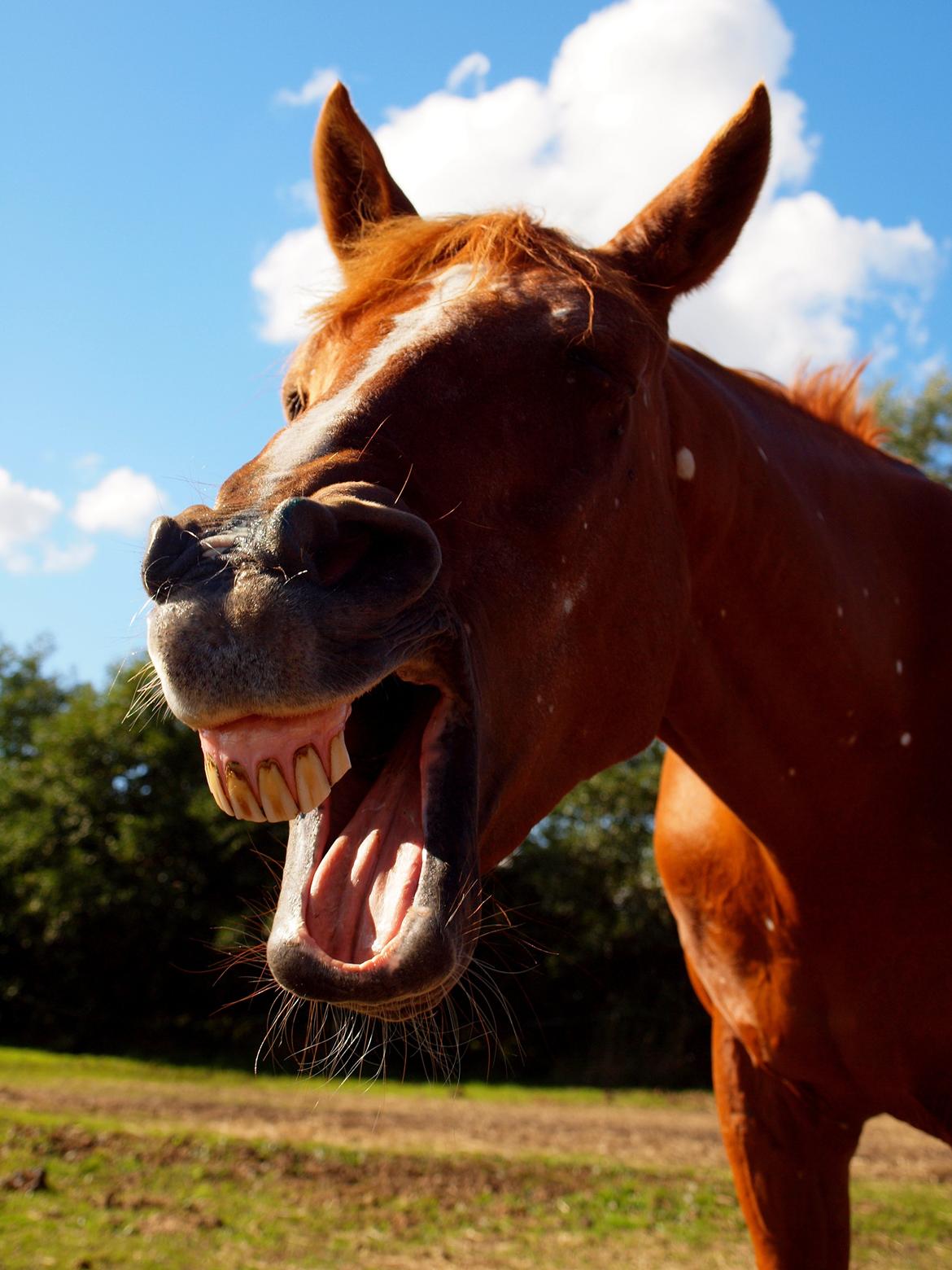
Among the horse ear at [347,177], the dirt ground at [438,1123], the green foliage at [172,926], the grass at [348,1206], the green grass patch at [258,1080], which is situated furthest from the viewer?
the green foliage at [172,926]

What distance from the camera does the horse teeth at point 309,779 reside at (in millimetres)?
1614

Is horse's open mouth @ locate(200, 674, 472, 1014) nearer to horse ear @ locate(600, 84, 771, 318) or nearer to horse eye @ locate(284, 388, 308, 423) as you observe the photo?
horse eye @ locate(284, 388, 308, 423)

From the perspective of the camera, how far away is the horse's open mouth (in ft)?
5.27

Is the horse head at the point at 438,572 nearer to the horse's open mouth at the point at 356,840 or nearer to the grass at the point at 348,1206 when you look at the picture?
the horse's open mouth at the point at 356,840

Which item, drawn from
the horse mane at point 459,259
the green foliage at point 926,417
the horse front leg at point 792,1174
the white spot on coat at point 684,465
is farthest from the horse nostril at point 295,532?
the green foliage at point 926,417

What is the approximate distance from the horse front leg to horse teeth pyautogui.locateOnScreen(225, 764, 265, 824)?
8.03 feet

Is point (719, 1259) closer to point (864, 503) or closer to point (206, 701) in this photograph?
point (864, 503)

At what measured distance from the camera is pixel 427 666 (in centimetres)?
183

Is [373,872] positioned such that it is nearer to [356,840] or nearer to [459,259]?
[356,840]

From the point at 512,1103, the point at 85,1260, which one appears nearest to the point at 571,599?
the point at 85,1260

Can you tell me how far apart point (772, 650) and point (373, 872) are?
1.48 m

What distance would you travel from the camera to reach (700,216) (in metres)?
2.65

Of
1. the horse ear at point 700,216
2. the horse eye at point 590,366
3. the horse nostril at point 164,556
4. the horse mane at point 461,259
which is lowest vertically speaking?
the horse nostril at point 164,556

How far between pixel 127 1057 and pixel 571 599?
594 inches
